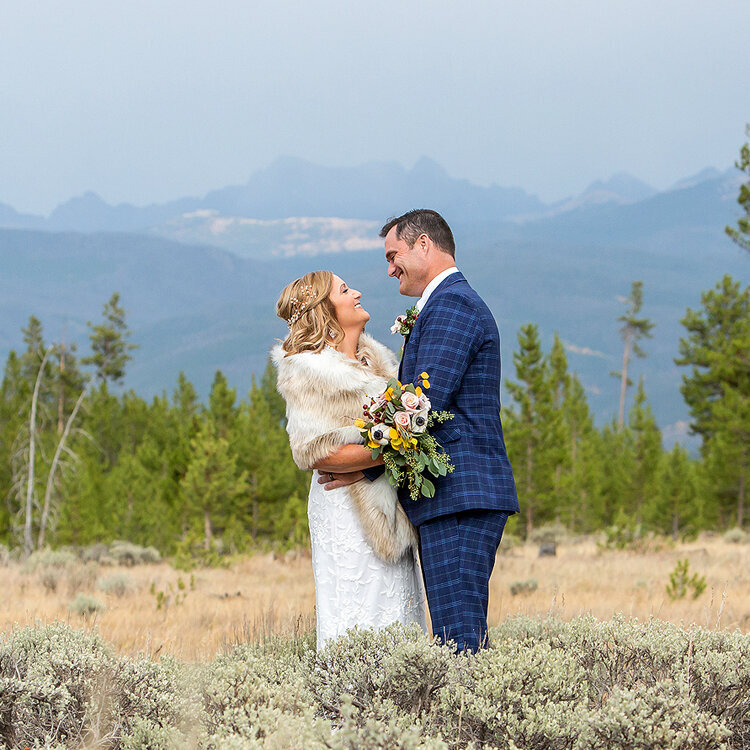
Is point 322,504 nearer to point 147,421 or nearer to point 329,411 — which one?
point 329,411

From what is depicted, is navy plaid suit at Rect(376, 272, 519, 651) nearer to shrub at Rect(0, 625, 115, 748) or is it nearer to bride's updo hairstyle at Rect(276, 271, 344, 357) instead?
bride's updo hairstyle at Rect(276, 271, 344, 357)

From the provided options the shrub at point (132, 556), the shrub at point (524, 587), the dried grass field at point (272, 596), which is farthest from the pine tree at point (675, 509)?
the shrub at point (524, 587)

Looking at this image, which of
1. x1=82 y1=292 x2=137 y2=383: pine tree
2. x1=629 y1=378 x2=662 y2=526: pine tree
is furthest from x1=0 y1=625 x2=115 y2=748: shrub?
x1=82 y1=292 x2=137 y2=383: pine tree

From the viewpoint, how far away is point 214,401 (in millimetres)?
26891

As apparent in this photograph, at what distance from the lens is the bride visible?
3.77 meters

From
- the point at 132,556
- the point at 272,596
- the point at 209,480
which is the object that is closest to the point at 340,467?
the point at 272,596

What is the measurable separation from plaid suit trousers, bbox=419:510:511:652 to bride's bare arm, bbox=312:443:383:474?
384 millimetres

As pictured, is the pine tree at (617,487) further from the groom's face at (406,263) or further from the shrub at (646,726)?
the shrub at (646,726)

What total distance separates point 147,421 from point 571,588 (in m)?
27.4

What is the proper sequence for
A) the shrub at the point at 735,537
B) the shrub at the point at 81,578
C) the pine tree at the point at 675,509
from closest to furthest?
the shrub at the point at 81,578 < the shrub at the point at 735,537 < the pine tree at the point at 675,509

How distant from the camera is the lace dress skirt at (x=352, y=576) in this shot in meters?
3.85

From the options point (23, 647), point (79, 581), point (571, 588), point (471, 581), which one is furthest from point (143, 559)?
point (471, 581)

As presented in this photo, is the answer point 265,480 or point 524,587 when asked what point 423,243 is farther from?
point 265,480

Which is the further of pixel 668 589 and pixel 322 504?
pixel 668 589
